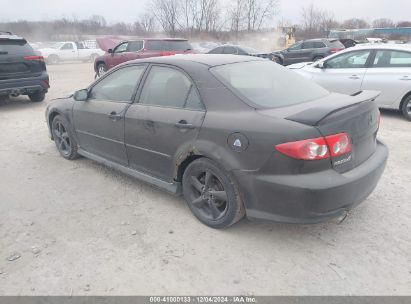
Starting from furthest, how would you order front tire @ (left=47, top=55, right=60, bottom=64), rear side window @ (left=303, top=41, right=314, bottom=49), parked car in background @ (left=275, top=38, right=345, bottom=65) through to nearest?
front tire @ (left=47, top=55, right=60, bottom=64)
rear side window @ (left=303, top=41, right=314, bottom=49)
parked car in background @ (left=275, top=38, right=345, bottom=65)

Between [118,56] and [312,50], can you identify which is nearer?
[118,56]

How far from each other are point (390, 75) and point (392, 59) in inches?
14.3

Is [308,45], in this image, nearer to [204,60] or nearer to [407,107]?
[407,107]

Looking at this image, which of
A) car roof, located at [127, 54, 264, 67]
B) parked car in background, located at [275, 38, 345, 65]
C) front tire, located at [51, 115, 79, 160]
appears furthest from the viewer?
parked car in background, located at [275, 38, 345, 65]

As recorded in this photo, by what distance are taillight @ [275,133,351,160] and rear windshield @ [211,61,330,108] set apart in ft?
1.76

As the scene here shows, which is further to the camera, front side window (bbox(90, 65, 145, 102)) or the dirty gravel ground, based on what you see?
front side window (bbox(90, 65, 145, 102))

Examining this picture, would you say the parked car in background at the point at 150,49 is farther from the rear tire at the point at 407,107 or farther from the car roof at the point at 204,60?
the car roof at the point at 204,60

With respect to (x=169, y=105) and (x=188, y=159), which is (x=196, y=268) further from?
(x=169, y=105)

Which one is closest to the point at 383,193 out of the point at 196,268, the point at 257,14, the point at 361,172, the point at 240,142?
the point at 361,172

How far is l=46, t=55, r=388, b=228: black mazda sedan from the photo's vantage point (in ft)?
8.88

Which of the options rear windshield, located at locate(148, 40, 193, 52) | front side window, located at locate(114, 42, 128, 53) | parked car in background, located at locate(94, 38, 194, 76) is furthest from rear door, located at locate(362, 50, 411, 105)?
front side window, located at locate(114, 42, 128, 53)

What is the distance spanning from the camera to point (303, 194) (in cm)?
267

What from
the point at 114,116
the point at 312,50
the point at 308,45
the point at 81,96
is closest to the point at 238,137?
the point at 114,116

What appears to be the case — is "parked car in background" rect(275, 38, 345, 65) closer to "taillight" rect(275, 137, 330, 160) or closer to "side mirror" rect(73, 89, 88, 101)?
"side mirror" rect(73, 89, 88, 101)
